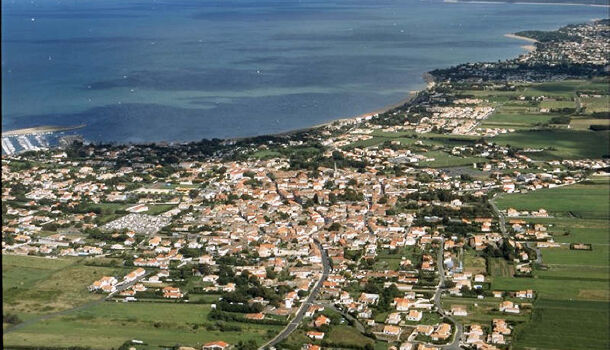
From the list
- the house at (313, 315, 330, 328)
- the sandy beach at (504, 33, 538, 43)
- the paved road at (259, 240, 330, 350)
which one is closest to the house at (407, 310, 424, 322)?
the house at (313, 315, 330, 328)

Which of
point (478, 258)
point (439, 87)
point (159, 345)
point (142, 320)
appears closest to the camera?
point (159, 345)

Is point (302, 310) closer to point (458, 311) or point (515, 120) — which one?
point (458, 311)

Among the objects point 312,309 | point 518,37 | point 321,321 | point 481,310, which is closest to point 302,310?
point 312,309

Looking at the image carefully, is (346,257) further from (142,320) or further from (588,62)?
(588,62)

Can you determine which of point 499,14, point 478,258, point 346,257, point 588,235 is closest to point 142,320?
point 346,257

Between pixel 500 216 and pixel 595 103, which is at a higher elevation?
pixel 500 216

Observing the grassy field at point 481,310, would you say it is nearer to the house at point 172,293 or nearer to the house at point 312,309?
the house at point 312,309
